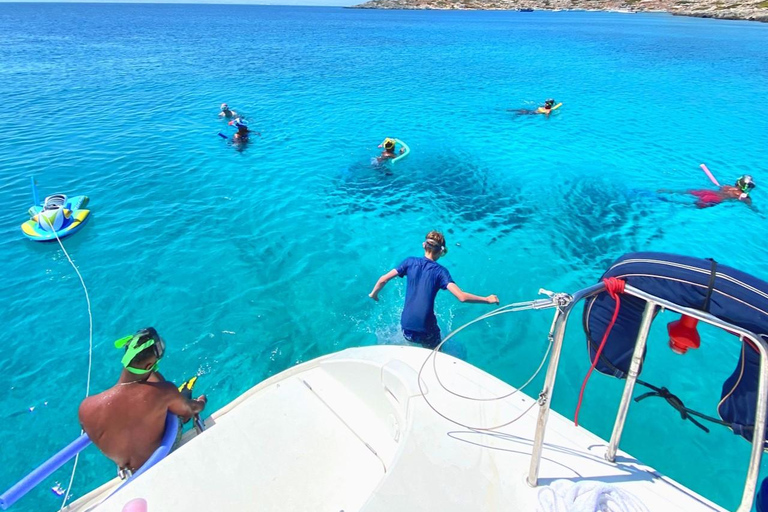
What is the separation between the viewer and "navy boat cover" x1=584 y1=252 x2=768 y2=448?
2713 millimetres

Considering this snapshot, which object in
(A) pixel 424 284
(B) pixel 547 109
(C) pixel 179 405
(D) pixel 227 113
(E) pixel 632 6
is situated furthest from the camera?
(E) pixel 632 6

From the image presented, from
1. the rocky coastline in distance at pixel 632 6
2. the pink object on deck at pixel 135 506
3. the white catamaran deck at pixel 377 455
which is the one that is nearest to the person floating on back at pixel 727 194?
the white catamaran deck at pixel 377 455

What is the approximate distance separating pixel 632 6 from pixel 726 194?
161157 millimetres

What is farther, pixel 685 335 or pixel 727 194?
pixel 727 194

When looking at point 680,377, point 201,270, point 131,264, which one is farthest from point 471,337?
point 131,264

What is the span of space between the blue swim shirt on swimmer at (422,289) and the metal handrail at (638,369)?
270 cm

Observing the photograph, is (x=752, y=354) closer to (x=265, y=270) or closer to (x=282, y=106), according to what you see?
(x=265, y=270)

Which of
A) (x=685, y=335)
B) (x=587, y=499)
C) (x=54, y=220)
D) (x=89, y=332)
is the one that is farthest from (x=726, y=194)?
(x=54, y=220)

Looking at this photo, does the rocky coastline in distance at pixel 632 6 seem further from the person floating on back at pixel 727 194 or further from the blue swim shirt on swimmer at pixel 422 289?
the blue swim shirt on swimmer at pixel 422 289

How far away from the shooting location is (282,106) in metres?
23.4

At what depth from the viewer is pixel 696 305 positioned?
2.82 m

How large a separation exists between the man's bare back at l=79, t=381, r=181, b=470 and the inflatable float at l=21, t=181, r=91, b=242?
8.89 m

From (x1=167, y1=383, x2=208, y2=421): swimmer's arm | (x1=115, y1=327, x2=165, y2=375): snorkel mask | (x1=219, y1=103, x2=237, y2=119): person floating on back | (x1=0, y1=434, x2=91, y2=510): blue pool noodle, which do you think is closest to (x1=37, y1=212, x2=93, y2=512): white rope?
(x1=0, y1=434, x2=91, y2=510): blue pool noodle

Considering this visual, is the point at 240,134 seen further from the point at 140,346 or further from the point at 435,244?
the point at 140,346
